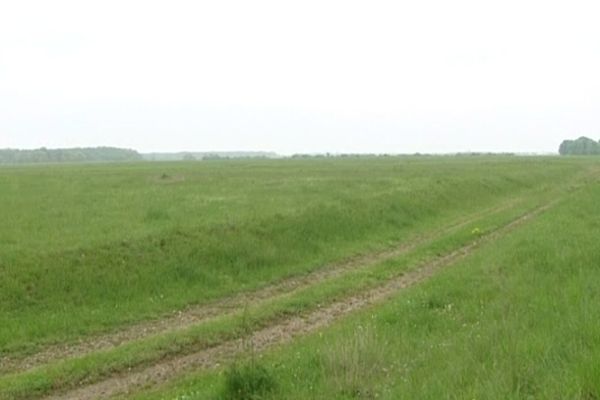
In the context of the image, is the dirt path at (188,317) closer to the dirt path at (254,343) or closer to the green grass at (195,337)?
the green grass at (195,337)

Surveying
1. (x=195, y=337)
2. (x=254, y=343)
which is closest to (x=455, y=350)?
(x=254, y=343)

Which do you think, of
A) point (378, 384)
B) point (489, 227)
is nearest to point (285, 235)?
point (489, 227)

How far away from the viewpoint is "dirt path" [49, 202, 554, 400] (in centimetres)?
878

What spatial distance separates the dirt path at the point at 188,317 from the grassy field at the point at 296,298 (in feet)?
0.17

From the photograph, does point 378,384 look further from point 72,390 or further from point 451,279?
point 451,279

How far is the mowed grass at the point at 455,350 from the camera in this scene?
6258 millimetres

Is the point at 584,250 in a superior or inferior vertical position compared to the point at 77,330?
superior

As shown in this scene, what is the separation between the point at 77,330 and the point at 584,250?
11.4m

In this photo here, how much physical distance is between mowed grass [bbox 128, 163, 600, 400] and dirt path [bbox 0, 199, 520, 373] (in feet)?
8.94

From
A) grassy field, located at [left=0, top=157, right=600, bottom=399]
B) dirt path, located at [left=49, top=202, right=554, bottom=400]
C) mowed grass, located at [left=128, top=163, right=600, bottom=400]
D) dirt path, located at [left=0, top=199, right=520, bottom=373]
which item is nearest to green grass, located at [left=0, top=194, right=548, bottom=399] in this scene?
grassy field, located at [left=0, top=157, right=600, bottom=399]

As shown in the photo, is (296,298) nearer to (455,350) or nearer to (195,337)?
(195,337)

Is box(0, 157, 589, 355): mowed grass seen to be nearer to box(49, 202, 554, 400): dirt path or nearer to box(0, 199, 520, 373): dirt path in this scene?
box(0, 199, 520, 373): dirt path

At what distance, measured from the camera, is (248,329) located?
37.2 feet

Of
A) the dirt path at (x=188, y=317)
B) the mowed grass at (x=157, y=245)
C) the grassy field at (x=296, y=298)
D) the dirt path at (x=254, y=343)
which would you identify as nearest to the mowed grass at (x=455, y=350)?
the grassy field at (x=296, y=298)
